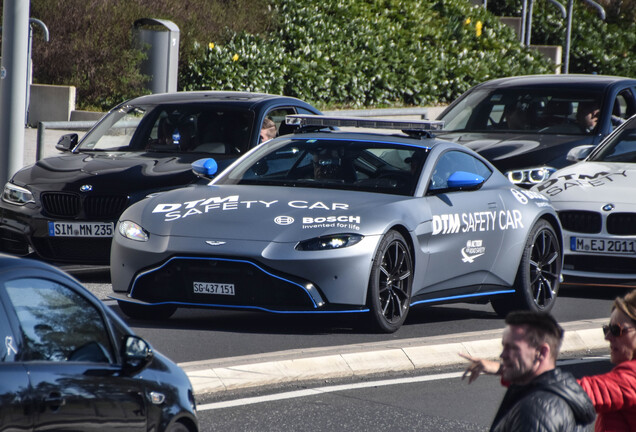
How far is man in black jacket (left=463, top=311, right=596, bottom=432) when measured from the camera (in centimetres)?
339

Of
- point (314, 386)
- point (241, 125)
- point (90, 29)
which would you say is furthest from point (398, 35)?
point (314, 386)

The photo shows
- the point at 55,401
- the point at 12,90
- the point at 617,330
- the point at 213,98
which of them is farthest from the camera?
the point at 12,90

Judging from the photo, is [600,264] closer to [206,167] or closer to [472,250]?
[472,250]

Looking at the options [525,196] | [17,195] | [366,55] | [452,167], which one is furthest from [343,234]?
[366,55]

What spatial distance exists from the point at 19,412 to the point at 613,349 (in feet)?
6.15

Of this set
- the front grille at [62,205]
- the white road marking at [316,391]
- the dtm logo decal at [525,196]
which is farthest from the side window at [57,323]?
the front grille at [62,205]

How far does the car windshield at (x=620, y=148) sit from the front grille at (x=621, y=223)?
51.9 inches

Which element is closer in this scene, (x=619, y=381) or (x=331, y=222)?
(x=619, y=381)

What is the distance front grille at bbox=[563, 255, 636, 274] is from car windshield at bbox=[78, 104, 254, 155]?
122 inches

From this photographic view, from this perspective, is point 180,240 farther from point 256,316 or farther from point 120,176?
point 120,176

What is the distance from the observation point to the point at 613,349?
4.17m

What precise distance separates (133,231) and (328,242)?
4.53ft

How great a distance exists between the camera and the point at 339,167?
31.7 ft

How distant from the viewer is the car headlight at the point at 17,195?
36.7 ft
